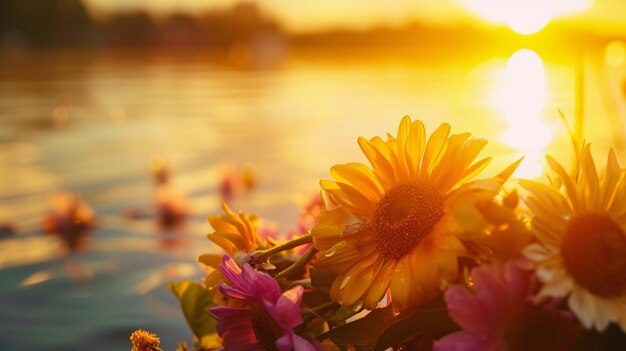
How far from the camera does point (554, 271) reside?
388 mm

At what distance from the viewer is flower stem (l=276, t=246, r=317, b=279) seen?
1.72 feet

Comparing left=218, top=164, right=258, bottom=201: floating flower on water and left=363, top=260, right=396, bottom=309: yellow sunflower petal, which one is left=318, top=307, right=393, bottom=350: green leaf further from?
left=218, top=164, right=258, bottom=201: floating flower on water

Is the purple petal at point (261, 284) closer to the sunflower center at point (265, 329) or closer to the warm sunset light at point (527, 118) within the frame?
the sunflower center at point (265, 329)

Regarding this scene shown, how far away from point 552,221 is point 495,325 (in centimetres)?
6

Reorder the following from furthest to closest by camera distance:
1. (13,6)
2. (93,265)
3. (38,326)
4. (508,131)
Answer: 1. (13,6)
2. (508,131)
3. (93,265)
4. (38,326)

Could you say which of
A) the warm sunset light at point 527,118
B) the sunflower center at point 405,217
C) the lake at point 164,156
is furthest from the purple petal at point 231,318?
the lake at point 164,156

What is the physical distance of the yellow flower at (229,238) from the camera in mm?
541

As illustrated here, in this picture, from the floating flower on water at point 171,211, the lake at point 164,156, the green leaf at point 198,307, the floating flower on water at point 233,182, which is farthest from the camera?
the floating flower on water at point 233,182

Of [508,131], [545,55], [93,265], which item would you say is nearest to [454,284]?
[93,265]

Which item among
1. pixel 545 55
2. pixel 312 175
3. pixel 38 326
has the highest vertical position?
pixel 545 55

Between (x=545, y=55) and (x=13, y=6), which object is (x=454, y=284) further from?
(x=13, y=6)

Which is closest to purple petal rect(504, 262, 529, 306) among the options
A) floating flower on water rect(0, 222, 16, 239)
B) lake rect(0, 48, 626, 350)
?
lake rect(0, 48, 626, 350)

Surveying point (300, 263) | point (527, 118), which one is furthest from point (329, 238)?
point (527, 118)

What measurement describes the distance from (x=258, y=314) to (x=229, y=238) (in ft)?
0.21
